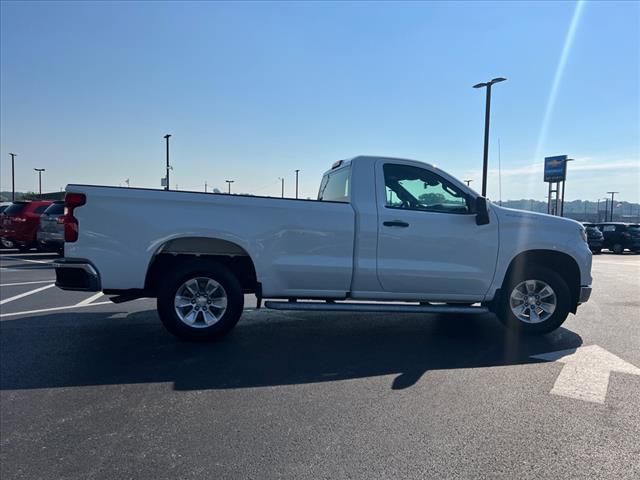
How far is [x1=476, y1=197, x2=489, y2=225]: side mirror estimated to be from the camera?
19.0 feet

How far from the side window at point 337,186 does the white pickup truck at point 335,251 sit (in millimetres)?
64

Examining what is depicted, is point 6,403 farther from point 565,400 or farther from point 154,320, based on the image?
point 565,400

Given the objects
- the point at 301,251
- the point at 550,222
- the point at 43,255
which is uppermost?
the point at 550,222

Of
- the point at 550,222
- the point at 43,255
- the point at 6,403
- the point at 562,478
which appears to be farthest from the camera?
the point at 43,255

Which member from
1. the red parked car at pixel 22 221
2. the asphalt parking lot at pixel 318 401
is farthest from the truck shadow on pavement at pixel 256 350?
the red parked car at pixel 22 221

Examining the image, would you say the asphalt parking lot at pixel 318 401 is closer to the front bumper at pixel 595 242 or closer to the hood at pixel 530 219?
the hood at pixel 530 219

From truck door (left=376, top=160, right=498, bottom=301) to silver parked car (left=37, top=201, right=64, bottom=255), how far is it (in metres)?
12.5

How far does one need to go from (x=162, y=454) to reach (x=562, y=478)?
2441 millimetres

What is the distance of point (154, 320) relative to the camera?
6.90 meters

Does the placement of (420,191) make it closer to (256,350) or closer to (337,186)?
(337,186)

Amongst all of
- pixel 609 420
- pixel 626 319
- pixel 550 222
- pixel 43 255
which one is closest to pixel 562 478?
pixel 609 420

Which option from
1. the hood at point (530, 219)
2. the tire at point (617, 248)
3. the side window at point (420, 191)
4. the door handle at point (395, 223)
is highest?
the side window at point (420, 191)

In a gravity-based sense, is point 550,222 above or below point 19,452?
above

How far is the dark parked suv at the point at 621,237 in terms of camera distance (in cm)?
2680
